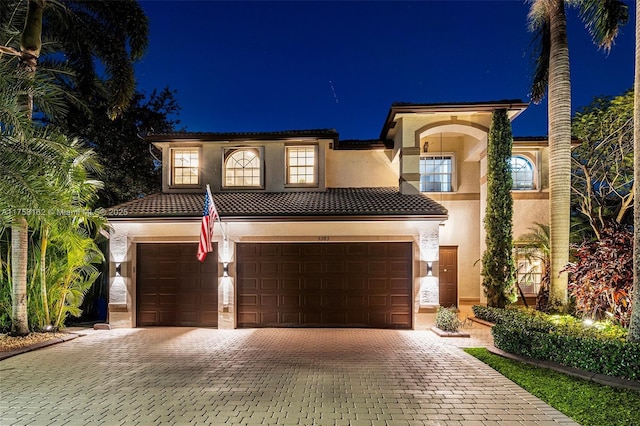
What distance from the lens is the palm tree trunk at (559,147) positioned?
10.4m

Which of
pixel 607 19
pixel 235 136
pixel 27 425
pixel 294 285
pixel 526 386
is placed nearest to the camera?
pixel 27 425

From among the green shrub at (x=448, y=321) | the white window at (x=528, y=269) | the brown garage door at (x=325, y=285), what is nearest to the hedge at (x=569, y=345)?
the green shrub at (x=448, y=321)

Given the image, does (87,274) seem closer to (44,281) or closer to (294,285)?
(44,281)

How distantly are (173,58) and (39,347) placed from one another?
178 ft

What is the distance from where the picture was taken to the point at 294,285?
11.1 meters

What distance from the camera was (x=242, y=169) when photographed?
539 inches

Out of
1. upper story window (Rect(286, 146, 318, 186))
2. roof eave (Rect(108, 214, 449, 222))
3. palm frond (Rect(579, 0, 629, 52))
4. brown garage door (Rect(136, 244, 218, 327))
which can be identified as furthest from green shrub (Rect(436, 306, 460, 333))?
palm frond (Rect(579, 0, 629, 52))

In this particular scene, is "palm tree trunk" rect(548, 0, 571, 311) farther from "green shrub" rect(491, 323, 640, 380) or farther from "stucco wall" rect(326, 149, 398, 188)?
"stucco wall" rect(326, 149, 398, 188)

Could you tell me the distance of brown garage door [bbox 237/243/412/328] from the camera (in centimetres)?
1096

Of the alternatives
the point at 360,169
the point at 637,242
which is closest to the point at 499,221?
the point at 637,242

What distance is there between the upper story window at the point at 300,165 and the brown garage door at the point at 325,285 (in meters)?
3.36

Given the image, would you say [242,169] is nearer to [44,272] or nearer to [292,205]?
[292,205]

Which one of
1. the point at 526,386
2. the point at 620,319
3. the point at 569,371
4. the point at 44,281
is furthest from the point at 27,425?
the point at 620,319

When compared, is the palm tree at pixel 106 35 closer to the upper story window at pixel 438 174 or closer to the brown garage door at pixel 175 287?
the brown garage door at pixel 175 287
